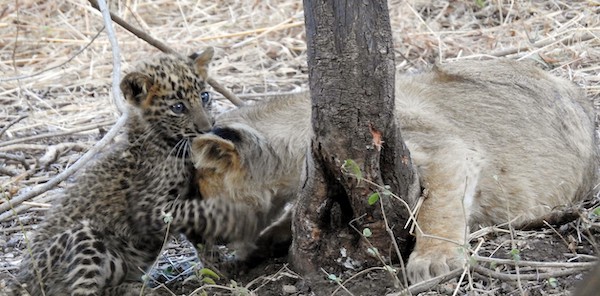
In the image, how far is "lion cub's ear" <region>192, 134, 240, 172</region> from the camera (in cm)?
428

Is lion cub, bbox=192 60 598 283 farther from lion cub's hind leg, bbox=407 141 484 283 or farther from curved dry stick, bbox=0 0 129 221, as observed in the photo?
curved dry stick, bbox=0 0 129 221

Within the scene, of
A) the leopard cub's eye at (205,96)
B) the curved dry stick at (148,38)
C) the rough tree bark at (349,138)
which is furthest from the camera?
the curved dry stick at (148,38)

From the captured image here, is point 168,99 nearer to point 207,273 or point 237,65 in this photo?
point 207,273

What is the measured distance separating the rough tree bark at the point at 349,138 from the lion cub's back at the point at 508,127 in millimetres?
577

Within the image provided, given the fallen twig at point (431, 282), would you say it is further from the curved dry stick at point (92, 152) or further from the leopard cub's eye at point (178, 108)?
the curved dry stick at point (92, 152)

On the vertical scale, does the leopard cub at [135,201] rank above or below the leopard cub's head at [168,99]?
below

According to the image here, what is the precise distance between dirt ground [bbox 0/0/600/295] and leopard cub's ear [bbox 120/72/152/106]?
68 centimetres

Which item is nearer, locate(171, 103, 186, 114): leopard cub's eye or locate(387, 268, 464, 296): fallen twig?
locate(387, 268, 464, 296): fallen twig

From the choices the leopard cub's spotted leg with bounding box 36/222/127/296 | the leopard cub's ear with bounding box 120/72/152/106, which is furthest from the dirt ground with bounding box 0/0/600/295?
the leopard cub's ear with bounding box 120/72/152/106

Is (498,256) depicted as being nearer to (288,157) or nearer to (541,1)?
(288,157)

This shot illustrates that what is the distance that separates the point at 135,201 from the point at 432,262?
160 cm

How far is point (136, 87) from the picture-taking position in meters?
5.02

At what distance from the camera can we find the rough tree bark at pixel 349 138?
3.61m

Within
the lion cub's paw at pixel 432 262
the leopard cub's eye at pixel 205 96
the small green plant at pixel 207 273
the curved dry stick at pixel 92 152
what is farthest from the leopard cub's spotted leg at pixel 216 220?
the lion cub's paw at pixel 432 262
